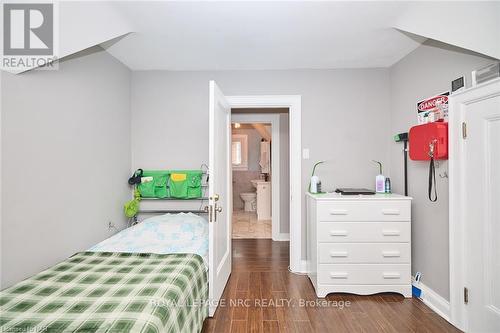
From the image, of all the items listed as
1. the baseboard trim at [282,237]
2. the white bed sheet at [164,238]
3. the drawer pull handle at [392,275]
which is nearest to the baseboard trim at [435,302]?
the drawer pull handle at [392,275]

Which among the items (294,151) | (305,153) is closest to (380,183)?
(305,153)

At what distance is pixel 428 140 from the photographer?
2098 mm

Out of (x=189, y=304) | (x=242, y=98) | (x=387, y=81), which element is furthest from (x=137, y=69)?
(x=387, y=81)

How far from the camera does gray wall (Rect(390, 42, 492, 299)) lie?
2062mm

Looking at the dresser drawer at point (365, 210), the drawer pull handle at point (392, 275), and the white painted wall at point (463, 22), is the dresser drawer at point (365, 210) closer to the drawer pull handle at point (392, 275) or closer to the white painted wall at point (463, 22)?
the drawer pull handle at point (392, 275)

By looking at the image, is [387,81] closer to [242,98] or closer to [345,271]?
[242,98]

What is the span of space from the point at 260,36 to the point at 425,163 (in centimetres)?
198

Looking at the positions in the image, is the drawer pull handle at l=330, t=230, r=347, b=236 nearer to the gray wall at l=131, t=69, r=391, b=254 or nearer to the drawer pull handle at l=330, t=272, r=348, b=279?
the drawer pull handle at l=330, t=272, r=348, b=279

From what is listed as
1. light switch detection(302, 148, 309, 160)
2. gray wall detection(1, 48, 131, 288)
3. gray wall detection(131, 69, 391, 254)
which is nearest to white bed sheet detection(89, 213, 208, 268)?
gray wall detection(1, 48, 131, 288)

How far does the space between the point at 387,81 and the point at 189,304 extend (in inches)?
123

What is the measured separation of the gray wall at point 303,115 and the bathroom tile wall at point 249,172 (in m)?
4.00

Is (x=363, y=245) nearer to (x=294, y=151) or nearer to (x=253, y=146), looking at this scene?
(x=294, y=151)

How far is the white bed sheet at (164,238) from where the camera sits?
2.07 meters

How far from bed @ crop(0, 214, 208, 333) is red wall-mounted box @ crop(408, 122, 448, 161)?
2118 mm
